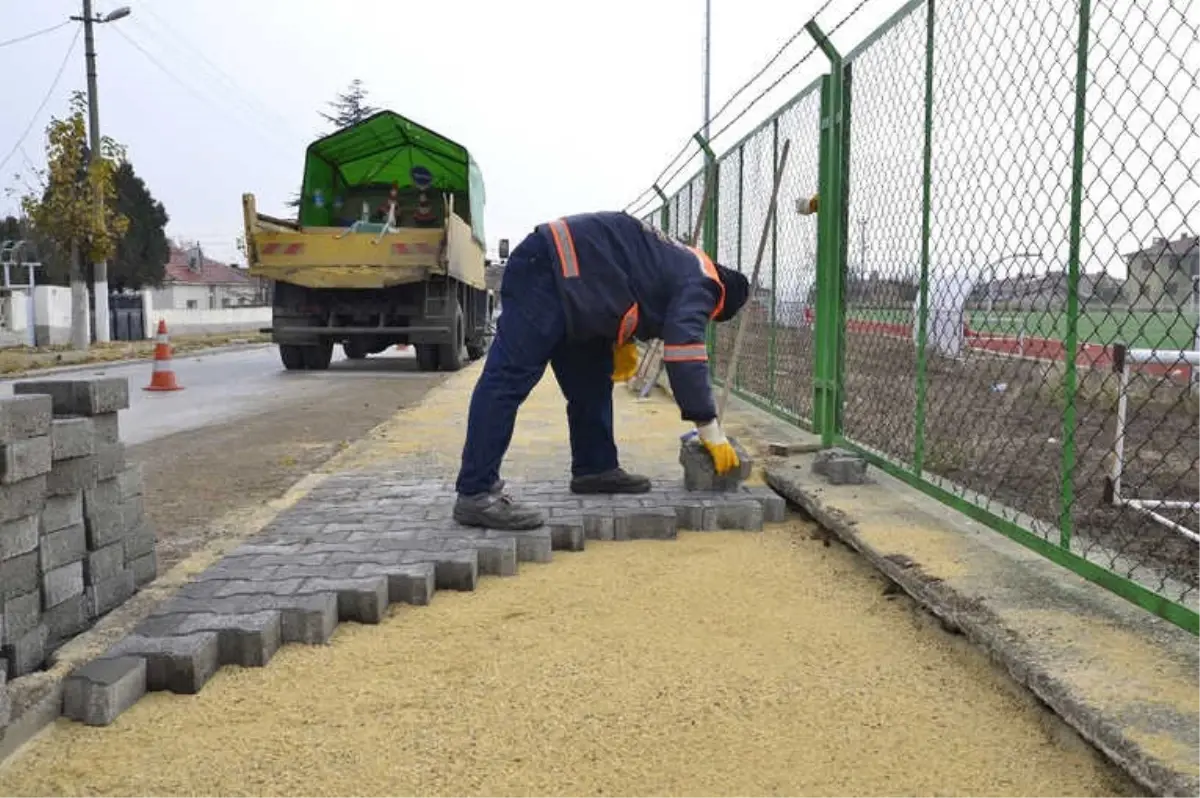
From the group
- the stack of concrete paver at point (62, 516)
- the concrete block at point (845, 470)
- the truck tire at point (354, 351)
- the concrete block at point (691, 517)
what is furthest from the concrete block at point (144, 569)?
the truck tire at point (354, 351)

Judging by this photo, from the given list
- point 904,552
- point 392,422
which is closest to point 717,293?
point 904,552

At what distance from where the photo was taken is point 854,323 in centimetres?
523

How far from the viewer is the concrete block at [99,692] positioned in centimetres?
232

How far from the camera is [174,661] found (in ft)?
8.13

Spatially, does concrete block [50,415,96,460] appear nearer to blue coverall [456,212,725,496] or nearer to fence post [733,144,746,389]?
blue coverall [456,212,725,496]

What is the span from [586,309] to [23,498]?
1.99m

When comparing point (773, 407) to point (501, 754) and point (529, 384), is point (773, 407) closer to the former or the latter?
point (529, 384)

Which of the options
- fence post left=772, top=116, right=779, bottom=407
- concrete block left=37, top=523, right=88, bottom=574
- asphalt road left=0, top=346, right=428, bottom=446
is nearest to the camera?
concrete block left=37, top=523, right=88, bottom=574

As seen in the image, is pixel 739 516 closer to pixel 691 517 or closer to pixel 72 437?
pixel 691 517

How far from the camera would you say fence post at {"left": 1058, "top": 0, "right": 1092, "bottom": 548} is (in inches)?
111

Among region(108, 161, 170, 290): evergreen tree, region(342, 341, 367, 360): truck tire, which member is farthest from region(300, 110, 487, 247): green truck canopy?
region(108, 161, 170, 290): evergreen tree

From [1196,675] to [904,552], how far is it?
1162mm

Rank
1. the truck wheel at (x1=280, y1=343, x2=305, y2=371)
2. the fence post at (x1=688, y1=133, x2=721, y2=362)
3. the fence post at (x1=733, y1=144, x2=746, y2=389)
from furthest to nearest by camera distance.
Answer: the truck wheel at (x1=280, y1=343, x2=305, y2=371) → the fence post at (x1=688, y1=133, x2=721, y2=362) → the fence post at (x1=733, y1=144, x2=746, y2=389)

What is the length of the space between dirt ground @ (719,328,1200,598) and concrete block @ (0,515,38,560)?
286 centimetres
